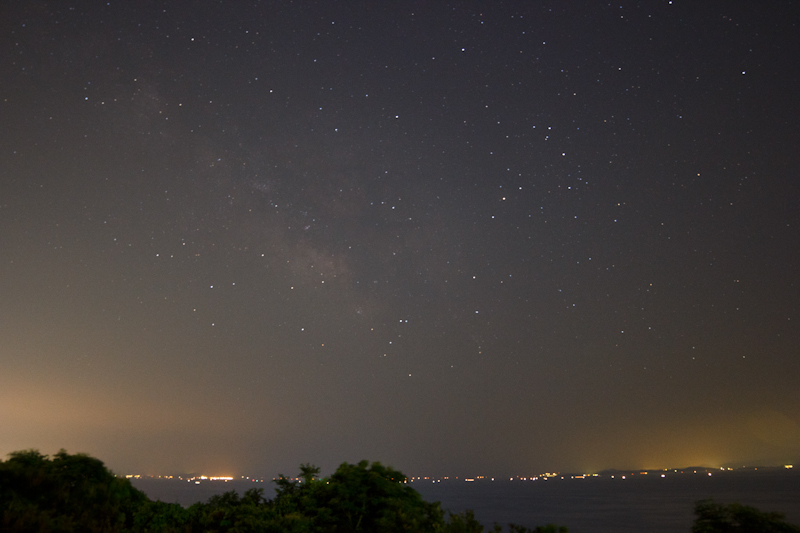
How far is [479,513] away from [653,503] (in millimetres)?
37168

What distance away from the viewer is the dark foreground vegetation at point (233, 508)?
9.39 m

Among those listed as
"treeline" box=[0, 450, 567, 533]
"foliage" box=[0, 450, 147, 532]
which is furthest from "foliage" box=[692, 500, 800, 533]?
"foliage" box=[0, 450, 147, 532]

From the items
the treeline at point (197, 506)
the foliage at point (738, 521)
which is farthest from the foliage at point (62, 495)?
the foliage at point (738, 521)

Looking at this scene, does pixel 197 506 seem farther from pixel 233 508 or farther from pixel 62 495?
pixel 62 495

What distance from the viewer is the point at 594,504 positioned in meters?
102

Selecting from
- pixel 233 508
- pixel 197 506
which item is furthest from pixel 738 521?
pixel 197 506

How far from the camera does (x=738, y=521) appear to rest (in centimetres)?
1330

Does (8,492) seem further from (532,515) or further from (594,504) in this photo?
(594,504)

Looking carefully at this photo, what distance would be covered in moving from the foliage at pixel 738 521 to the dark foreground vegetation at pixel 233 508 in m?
0.02

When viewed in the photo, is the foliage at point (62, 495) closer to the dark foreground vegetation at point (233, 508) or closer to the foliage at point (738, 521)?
the dark foreground vegetation at point (233, 508)

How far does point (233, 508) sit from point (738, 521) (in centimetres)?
1293

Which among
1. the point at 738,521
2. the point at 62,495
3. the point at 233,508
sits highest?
the point at 62,495

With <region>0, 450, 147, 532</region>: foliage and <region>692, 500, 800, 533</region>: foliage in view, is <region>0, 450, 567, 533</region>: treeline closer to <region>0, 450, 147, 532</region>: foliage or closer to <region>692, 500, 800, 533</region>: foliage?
<region>0, 450, 147, 532</region>: foliage

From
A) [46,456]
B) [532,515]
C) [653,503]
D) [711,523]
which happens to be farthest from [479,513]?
[46,456]
